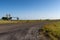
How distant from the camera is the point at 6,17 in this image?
12319cm

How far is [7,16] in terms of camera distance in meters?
122

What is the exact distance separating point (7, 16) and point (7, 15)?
4.40ft

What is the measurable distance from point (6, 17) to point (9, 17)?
393cm

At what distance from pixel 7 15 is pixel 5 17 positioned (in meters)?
2.24

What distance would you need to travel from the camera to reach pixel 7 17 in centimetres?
12250

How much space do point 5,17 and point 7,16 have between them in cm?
228

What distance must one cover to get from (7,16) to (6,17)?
175 cm

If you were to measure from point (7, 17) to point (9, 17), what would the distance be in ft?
13.9

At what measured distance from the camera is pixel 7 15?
123 meters

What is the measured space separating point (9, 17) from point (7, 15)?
4.07m

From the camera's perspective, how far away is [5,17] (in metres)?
123

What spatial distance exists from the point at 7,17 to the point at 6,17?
112 centimetres
